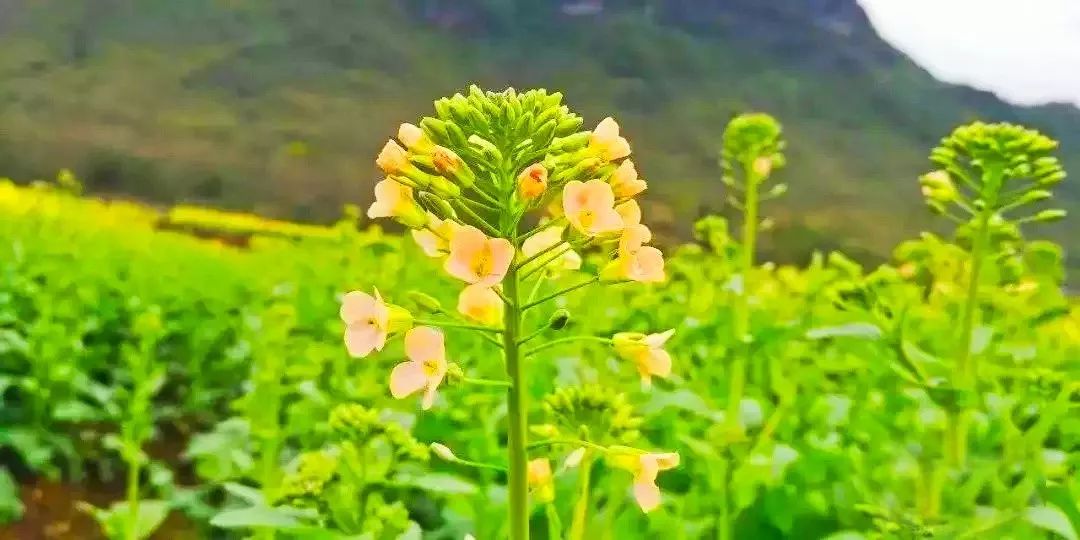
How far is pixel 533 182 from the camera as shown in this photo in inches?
29.5

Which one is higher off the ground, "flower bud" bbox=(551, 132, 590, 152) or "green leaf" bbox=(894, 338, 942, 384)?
"flower bud" bbox=(551, 132, 590, 152)

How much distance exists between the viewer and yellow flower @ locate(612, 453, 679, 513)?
768 mm

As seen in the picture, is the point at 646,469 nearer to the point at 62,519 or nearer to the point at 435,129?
the point at 435,129

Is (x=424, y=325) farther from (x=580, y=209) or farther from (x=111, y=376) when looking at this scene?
(x=111, y=376)

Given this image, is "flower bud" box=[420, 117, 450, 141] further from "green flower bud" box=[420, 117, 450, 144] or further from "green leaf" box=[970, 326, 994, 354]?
"green leaf" box=[970, 326, 994, 354]

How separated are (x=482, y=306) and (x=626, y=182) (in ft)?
0.49

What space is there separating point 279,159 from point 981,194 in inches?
174

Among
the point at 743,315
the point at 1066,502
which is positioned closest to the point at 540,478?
the point at 1066,502

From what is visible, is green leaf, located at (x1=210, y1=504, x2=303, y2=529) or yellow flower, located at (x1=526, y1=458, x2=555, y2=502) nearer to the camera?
yellow flower, located at (x1=526, y1=458, x2=555, y2=502)

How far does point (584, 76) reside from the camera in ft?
15.5

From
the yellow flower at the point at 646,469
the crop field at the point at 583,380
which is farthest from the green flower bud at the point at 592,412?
the yellow flower at the point at 646,469

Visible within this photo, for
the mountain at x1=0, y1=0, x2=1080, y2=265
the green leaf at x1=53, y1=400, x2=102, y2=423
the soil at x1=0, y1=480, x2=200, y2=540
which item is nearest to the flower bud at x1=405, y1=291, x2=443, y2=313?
the soil at x1=0, y1=480, x2=200, y2=540

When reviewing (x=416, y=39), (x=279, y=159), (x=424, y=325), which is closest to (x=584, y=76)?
(x=416, y=39)

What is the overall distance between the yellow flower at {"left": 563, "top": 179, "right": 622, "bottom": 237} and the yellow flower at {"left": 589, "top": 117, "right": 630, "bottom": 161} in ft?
0.20
